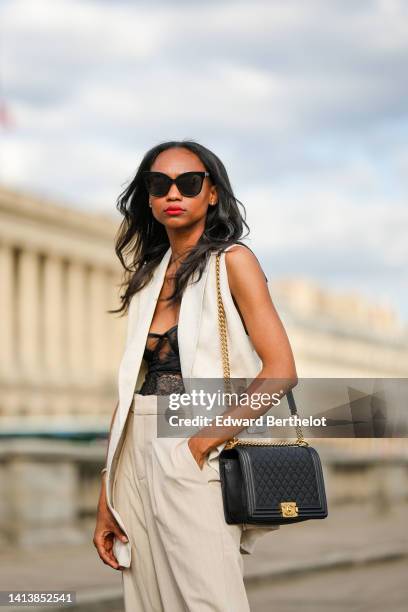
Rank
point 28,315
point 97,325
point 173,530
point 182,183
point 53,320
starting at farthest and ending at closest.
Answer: point 97,325
point 53,320
point 28,315
point 182,183
point 173,530

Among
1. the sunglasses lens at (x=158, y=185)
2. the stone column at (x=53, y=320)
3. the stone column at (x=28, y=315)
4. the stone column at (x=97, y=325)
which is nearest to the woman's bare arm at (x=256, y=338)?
the sunglasses lens at (x=158, y=185)

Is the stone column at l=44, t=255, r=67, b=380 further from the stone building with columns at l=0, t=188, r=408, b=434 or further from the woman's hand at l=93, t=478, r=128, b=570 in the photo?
the woman's hand at l=93, t=478, r=128, b=570

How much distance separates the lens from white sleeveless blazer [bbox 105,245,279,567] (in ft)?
12.8

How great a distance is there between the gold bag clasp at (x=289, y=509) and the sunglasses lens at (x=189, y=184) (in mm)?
949

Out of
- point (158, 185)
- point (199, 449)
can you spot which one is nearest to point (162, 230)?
point (158, 185)

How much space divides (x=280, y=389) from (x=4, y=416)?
7828cm

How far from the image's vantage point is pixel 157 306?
165 inches

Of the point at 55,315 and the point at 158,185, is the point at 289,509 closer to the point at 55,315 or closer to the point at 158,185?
the point at 158,185

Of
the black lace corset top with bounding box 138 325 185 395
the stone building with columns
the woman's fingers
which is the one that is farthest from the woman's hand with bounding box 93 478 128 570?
the stone building with columns

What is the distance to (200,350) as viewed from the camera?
392 centimetres

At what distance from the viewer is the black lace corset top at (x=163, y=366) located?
4016 millimetres

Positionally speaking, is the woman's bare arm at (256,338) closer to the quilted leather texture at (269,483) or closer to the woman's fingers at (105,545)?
the quilted leather texture at (269,483)

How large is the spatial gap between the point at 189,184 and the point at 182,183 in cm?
2

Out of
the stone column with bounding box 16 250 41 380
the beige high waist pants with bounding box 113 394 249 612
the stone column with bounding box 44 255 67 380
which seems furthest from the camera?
the stone column with bounding box 44 255 67 380
